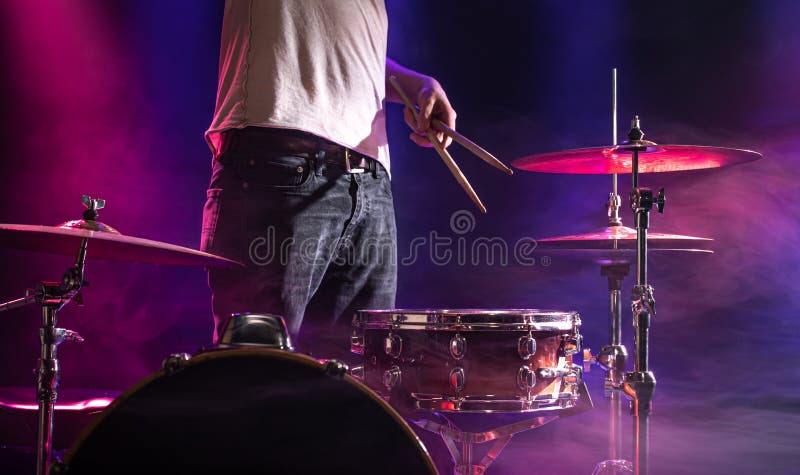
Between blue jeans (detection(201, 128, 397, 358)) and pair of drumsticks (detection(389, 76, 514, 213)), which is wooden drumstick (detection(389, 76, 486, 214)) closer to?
pair of drumsticks (detection(389, 76, 514, 213))

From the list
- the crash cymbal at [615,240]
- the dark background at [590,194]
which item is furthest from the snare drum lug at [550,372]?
the dark background at [590,194]

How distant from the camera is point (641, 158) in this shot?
1933mm

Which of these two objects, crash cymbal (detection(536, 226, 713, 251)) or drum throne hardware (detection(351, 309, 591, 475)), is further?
crash cymbal (detection(536, 226, 713, 251))

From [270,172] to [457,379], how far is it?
0.64 metres

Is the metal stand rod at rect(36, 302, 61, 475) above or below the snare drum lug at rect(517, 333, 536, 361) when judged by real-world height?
below

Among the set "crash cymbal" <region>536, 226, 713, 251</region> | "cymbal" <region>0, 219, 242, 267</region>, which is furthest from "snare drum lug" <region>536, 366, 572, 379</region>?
"cymbal" <region>0, 219, 242, 267</region>

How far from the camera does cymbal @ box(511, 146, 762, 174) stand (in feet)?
5.95

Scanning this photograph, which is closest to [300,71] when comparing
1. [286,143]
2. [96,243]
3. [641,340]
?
[286,143]

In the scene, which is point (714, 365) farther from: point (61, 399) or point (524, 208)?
point (61, 399)

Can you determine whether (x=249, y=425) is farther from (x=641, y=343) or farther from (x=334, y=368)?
(x=641, y=343)

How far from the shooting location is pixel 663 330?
9.48 feet

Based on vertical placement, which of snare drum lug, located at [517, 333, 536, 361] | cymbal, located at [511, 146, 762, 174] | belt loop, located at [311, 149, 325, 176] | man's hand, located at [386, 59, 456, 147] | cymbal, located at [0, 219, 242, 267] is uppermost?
man's hand, located at [386, 59, 456, 147]

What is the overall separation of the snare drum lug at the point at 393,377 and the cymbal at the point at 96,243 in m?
0.48

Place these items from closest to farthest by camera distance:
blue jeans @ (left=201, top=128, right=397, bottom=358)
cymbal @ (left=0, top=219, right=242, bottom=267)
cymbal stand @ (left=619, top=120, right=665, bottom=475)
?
cymbal @ (left=0, top=219, right=242, bottom=267) < blue jeans @ (left=201, top=128, right=397, bottom=358) < cymbal stand @ (left=619, top=120, right=665, bottom=475)
